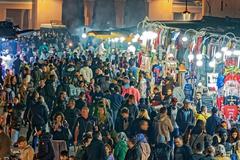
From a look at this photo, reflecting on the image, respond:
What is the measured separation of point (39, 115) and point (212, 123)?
4.40 metres

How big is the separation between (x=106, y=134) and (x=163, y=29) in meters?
10.8

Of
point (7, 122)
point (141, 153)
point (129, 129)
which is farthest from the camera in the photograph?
point (7, 122)

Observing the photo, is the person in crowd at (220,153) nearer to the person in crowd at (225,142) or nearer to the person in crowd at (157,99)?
the person in crowd at (225,142)

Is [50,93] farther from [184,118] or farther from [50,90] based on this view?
[184,118]

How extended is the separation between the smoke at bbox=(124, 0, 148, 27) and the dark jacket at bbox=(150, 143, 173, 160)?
6362 cm

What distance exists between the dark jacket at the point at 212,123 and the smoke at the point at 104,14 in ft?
206

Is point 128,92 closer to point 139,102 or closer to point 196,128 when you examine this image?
point 139,102

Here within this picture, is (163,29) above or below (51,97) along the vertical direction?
above

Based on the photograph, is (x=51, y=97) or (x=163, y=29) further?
(x=163, y=29)

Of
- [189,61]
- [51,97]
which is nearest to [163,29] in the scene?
[189,61]

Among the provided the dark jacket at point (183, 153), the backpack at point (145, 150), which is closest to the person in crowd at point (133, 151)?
the backpack at point (145, 150)

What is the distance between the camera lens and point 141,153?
45.7 ft

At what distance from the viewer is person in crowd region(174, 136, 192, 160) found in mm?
13891

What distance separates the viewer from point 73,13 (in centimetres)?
8056
